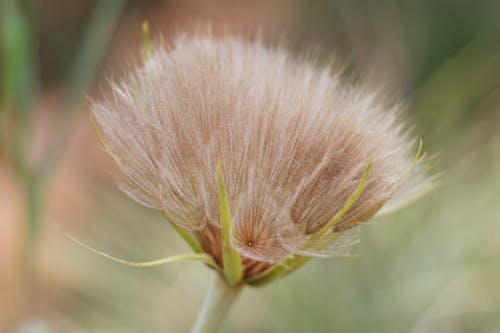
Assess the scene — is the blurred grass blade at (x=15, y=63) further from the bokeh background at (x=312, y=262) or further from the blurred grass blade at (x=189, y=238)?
the blurred grass blade at (x=189, y=238)

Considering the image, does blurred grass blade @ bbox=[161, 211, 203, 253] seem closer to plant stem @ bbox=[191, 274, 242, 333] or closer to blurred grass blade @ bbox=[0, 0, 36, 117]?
plant stem @ bbox=[191, 274, 242, 333]

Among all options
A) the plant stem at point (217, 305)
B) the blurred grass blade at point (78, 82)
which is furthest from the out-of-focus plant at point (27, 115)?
the plant stem at point (217, 305)

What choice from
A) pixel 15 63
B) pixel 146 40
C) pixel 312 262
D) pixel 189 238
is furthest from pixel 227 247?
pixel 312 262

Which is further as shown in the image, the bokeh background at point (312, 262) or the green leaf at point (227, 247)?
the bokeh background at point (312, 262)

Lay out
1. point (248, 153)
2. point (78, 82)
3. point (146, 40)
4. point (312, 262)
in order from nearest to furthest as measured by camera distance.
→ point (248, 153) < point (146, 40) < point (78, 82) < point (312, 262)

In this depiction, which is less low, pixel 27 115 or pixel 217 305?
pixel 217 305

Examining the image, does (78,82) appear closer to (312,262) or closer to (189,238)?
(189,238)
